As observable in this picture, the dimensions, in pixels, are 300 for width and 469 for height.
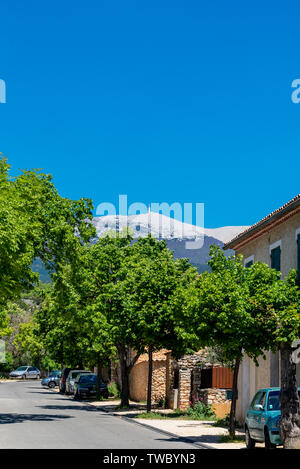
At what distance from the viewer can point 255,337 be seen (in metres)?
20.1

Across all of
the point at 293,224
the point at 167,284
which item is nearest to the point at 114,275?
the point at 167,284

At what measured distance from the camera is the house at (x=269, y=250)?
23.5m

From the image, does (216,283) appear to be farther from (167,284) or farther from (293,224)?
(167,284)

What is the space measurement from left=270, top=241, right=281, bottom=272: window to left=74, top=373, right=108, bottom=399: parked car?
85.8 feet

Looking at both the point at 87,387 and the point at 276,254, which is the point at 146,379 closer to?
the point at 87,387

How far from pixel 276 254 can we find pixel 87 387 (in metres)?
27.4

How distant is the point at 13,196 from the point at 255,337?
11.5m

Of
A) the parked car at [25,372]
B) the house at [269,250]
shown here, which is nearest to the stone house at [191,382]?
the house at [269,250]

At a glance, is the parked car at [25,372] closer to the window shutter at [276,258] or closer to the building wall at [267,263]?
the building wall at [267,263]

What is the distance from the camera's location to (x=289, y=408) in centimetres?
1769

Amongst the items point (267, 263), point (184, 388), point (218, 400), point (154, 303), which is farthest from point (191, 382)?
point (267, 263)

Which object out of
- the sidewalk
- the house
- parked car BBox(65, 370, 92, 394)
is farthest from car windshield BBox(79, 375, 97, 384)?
the house

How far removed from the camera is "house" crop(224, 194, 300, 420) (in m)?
23.5

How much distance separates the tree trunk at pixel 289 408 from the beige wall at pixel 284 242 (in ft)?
18.4
